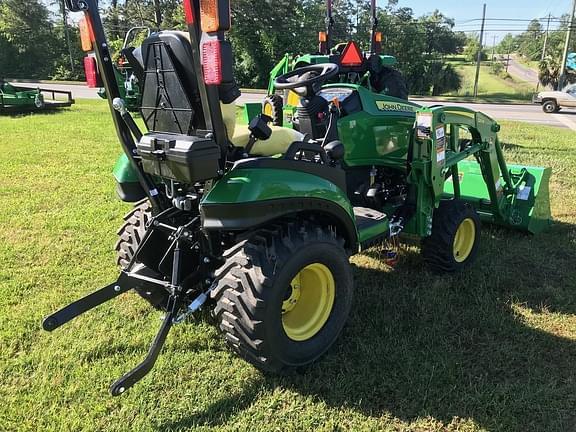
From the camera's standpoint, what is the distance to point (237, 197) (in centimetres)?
249

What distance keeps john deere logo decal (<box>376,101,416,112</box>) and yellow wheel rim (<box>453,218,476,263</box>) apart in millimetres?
1054

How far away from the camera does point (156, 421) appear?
2543 millimetres

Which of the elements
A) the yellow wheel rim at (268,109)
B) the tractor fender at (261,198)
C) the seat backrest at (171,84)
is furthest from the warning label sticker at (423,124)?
the seat backrest at (171,84)

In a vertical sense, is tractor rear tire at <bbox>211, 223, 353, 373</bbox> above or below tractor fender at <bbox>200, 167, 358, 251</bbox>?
below

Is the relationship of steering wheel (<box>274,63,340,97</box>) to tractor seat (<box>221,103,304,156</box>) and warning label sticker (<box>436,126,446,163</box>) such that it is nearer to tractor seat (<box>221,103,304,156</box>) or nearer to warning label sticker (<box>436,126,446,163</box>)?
tractor seat (<box>221,103,304,156</box>)

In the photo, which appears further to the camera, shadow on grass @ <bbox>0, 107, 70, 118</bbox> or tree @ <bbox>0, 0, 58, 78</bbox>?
tree @ <bbox>0, 0, 58, 78</bbox>

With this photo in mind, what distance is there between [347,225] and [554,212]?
150 inches

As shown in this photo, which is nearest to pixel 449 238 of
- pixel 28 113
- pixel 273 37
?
pixel 28 113

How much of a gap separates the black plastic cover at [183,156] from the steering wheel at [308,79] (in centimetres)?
116

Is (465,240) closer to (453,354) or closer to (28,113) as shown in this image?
(453,354)

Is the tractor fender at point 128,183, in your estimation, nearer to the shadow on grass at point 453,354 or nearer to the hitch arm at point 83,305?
the hitch arm at point 83,305

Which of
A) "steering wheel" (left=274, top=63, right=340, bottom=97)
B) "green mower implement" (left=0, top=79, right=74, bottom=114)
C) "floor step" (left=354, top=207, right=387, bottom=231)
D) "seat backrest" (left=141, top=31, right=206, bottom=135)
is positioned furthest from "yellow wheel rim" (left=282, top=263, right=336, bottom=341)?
"green mower implement" (left=0, top=79, right=74, bottom=114)

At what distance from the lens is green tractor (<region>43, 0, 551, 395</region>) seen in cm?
245

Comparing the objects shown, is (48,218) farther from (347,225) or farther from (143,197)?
(347,225)
